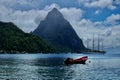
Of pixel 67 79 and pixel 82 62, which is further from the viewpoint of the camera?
pixel 82 62

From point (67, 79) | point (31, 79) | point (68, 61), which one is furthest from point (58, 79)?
point (68, 61)

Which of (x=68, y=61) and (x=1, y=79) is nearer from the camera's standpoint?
(x=1, y=79)

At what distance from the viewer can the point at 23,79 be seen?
68125mm

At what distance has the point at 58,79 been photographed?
6956 centimetres

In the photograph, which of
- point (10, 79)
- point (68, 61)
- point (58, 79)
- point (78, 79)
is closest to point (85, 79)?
point (78, 79)

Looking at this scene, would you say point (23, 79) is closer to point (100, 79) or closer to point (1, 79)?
point (1, 79)

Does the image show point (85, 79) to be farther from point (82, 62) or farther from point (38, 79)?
point (82, 62)

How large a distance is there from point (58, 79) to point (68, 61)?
249ft

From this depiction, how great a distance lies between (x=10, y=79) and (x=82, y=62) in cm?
9024

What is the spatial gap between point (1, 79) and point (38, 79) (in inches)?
354

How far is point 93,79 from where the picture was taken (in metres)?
69.6

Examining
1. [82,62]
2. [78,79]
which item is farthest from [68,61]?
[78,79]

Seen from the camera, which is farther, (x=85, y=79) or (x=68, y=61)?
(x=68, y=61)

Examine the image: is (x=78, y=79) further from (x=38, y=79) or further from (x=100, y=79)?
(x=38, y=79)
